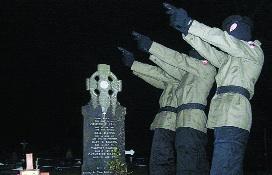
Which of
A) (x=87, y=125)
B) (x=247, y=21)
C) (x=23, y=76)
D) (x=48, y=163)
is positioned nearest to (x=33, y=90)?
(x=23, y=76)

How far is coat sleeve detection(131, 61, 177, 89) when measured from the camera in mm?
5928

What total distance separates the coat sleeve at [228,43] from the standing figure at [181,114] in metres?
1.12

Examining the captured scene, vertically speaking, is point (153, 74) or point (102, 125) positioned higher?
point (153, 74)

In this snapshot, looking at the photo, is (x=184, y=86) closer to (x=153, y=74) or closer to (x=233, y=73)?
(x=153, y=74)

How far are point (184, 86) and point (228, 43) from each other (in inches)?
55.8

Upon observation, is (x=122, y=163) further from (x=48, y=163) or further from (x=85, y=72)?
(x=85, y=72)

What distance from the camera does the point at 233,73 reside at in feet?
12.3

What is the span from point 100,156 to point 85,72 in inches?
386

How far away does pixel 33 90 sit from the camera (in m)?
19.7

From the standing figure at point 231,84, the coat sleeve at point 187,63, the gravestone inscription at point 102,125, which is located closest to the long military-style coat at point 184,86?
the coat sleeve at point 187,63

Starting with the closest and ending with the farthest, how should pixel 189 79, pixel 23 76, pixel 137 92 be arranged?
pixel 189 79 < pixel 137 92 < pixel 23 76

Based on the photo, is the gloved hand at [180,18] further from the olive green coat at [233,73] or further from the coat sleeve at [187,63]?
the coat sleeve at [187,63]

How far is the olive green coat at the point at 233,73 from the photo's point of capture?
11.7ft

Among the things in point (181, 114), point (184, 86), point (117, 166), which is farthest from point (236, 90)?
point (117, 166)
